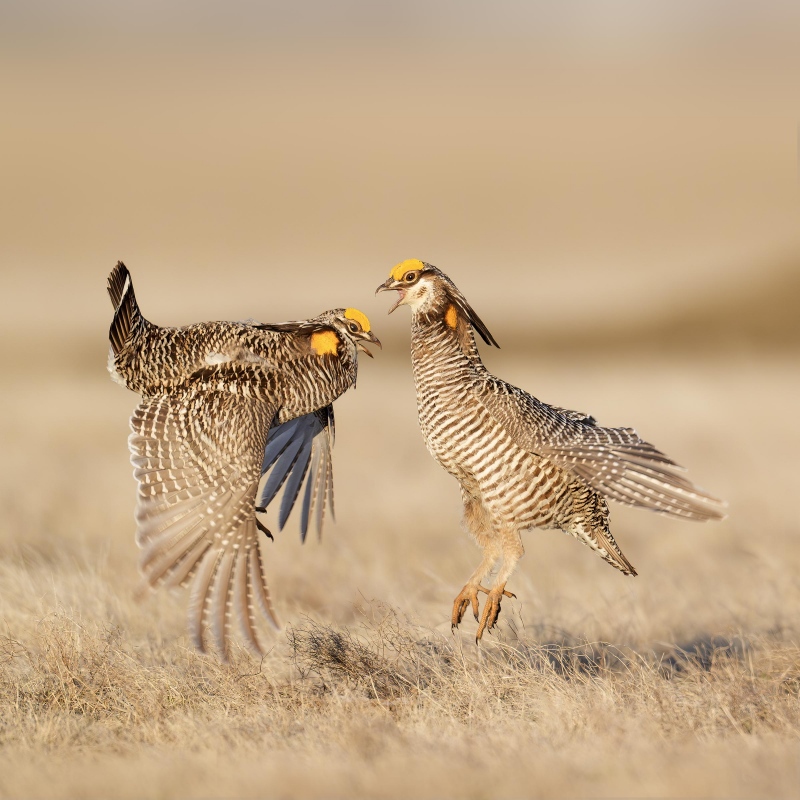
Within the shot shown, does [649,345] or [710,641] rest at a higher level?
[649,345]

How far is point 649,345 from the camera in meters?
A: 18.5

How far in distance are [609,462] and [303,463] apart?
1.74 meters

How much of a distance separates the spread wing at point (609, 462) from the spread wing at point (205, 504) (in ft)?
3.37

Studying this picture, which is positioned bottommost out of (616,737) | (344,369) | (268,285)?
(616,737)

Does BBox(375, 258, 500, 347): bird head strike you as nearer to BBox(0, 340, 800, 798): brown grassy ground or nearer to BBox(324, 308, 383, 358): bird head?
BBox(324, 308, 383, 358): bird head

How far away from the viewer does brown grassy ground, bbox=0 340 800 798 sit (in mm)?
3338

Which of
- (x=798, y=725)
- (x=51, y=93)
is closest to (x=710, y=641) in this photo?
(x=798, y=725)

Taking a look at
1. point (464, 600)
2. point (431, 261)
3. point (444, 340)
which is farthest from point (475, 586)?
point (431, 261)

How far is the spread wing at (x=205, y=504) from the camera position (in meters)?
4.39

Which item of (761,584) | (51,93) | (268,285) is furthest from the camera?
(51,93)

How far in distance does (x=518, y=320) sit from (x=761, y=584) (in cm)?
1559

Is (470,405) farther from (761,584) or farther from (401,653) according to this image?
(761,584)

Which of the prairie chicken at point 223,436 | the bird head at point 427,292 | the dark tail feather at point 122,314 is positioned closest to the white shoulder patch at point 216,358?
the prairie chicken at point 223,436

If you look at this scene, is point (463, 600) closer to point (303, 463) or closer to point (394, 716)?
point (394, 716)
